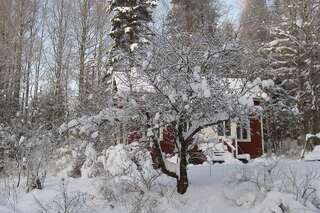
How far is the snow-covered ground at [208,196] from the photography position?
25.7ft

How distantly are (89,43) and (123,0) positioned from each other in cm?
373

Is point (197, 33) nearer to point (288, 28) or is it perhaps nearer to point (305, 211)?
point (305, 211)

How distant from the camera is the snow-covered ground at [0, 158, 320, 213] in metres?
7.82

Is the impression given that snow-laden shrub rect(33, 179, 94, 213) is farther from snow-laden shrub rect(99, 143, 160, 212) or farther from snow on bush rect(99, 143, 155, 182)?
snow on bush rect(99, 143, 155, 182)

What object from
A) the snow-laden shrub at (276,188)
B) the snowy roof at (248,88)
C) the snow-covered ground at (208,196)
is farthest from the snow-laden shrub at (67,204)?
the snowy roof at (248,88)

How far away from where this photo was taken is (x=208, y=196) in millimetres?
8695

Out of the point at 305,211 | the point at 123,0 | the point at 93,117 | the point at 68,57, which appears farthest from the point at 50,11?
the point at 305,211

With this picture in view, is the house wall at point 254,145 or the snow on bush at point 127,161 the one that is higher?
the house wall at point 254,145

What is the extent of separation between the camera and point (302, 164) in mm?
10477

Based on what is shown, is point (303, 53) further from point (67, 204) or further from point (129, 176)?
point (67, 204)

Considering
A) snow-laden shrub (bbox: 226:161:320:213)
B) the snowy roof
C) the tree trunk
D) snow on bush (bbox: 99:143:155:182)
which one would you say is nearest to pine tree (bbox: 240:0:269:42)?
the snowy roof

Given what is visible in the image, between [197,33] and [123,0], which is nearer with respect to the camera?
[197,33]

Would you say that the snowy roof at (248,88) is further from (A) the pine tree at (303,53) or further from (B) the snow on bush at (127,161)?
(A) the pine tree at (303,53)

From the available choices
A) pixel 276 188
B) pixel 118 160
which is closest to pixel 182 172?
pixel 118 160
